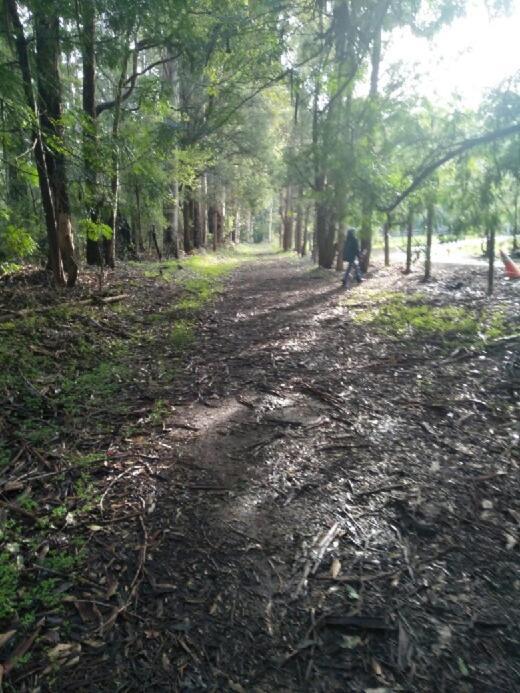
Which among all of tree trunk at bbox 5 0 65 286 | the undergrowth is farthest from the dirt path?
tree trunk at bbox 5 0 65 286

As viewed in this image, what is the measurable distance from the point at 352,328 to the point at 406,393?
133 inches

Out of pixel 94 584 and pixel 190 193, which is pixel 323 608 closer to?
pixel 94 584

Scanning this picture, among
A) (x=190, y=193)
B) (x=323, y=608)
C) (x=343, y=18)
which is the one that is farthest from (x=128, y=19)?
(x=190, y=193)

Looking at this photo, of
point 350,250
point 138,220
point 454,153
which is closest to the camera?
point 454,153

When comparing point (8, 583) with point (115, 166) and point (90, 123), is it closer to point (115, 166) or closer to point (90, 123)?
point (90, 123)

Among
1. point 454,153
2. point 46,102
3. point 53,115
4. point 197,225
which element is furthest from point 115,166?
point 197,225

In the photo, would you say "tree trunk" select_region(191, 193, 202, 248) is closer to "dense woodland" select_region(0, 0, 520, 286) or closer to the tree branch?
"dense woodland" select_region(0, 0, 520, 286)

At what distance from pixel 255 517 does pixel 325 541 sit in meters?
0.53

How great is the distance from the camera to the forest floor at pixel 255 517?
2.31m

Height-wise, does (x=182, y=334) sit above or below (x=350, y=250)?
below

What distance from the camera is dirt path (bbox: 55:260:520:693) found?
2291 mm

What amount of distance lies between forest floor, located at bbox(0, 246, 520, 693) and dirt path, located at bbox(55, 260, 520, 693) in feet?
0.04

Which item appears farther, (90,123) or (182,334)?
(90,123)

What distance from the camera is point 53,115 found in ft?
30.4
